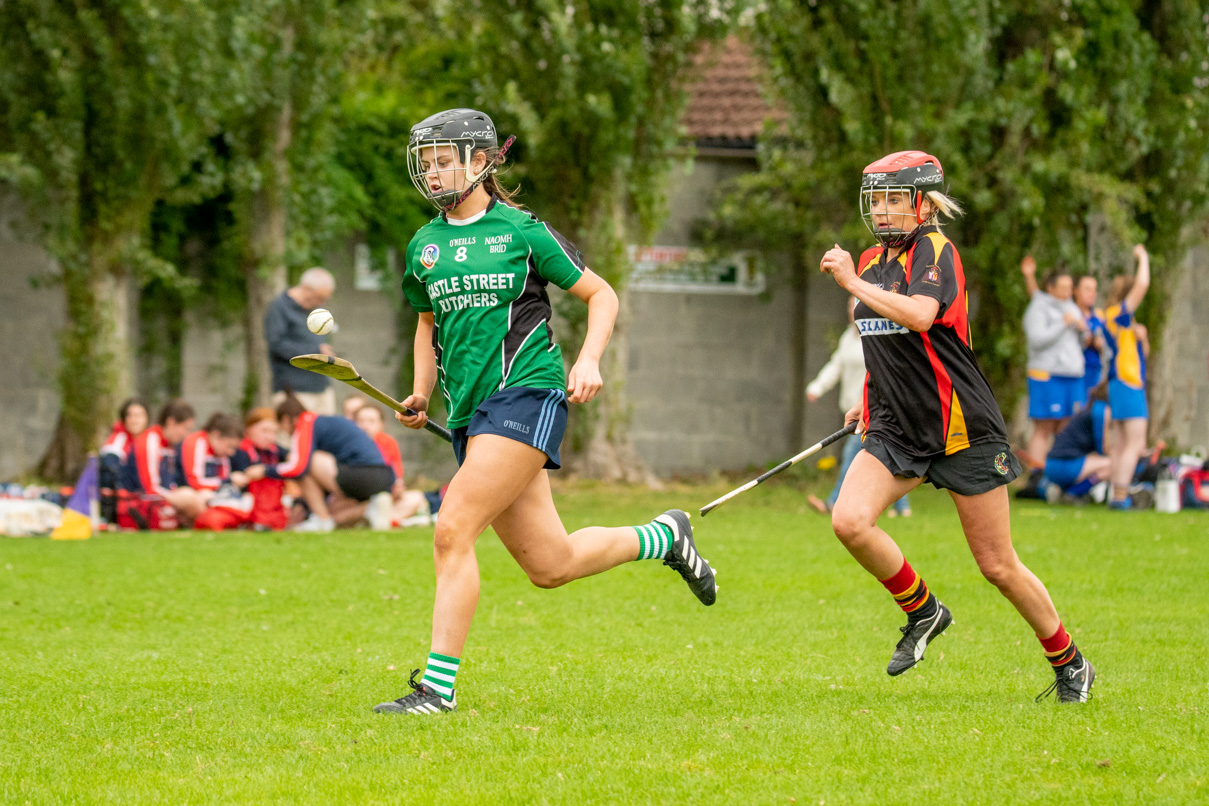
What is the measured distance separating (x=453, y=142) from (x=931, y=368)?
192 cm

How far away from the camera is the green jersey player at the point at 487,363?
5.09 m

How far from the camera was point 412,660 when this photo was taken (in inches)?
252

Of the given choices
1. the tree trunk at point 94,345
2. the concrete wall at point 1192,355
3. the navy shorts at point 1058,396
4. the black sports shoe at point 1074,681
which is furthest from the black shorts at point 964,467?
the concrete wall at point 1192,355

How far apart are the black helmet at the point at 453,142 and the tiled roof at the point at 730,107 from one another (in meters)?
11.9

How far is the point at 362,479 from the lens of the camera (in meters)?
12.3

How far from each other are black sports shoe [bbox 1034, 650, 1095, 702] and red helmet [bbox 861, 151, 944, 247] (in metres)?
1.68

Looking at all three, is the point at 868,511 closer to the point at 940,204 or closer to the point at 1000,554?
the point at 1000,554

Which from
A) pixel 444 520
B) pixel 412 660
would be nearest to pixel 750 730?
pixel 444 520

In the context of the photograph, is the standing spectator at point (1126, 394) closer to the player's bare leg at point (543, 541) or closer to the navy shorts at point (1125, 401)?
the navy shorts at point (1125, 401)

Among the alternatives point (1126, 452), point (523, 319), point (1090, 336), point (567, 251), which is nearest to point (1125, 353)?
point (1090, 336)

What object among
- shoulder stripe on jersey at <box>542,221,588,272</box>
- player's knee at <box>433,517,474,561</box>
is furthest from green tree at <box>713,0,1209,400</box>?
player's knee at <box>433,517,474,561</box>

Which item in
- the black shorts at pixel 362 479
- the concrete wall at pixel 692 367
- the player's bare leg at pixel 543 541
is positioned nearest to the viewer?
the player's bare leg at pixel 543 541

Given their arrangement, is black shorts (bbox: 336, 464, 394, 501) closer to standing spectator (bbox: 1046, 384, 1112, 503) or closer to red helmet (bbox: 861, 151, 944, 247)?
standing spectator (bbox: 1046, 384, 1112, 503)

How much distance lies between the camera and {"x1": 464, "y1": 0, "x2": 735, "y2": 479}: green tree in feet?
49.5
